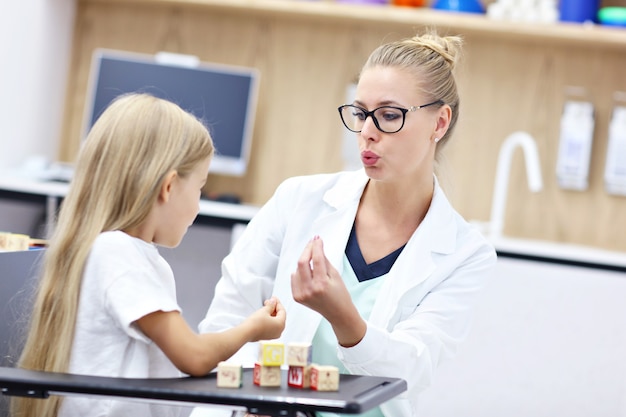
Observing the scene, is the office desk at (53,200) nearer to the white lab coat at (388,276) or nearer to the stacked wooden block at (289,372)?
the white lab coat at (388,276)

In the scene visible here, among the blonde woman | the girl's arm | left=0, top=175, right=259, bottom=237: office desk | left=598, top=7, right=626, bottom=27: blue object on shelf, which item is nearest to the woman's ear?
the blonde woman

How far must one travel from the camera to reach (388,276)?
66.3 inches

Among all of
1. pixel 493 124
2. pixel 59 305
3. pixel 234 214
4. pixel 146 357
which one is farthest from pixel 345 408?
pixel 493 124

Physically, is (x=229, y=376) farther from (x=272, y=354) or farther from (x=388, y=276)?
(x=388, y=276)

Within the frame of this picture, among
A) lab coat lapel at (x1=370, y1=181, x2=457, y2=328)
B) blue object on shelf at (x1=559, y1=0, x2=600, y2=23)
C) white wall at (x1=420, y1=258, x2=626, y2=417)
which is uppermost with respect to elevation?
blue object on shelf at (x1=559, y1=0, x2=600, y2=23)

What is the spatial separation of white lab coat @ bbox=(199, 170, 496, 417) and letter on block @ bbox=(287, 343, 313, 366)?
388mm

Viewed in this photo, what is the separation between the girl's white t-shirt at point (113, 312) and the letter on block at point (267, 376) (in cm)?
15

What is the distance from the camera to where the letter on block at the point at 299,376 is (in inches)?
45.5

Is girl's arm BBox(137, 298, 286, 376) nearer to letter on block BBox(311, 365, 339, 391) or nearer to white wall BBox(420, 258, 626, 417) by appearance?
letter on block BBox(311, 365, 339, 391)

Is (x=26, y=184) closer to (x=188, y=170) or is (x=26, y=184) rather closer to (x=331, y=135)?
(x=331, y=135)

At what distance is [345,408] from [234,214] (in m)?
2.17

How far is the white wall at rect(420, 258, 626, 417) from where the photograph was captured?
9.87 ft

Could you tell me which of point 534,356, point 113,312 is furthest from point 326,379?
Answer: point 534,356

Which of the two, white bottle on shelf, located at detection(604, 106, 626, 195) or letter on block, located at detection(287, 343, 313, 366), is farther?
white bottle on shelf, located at detection(604, 106, 626, 195)
